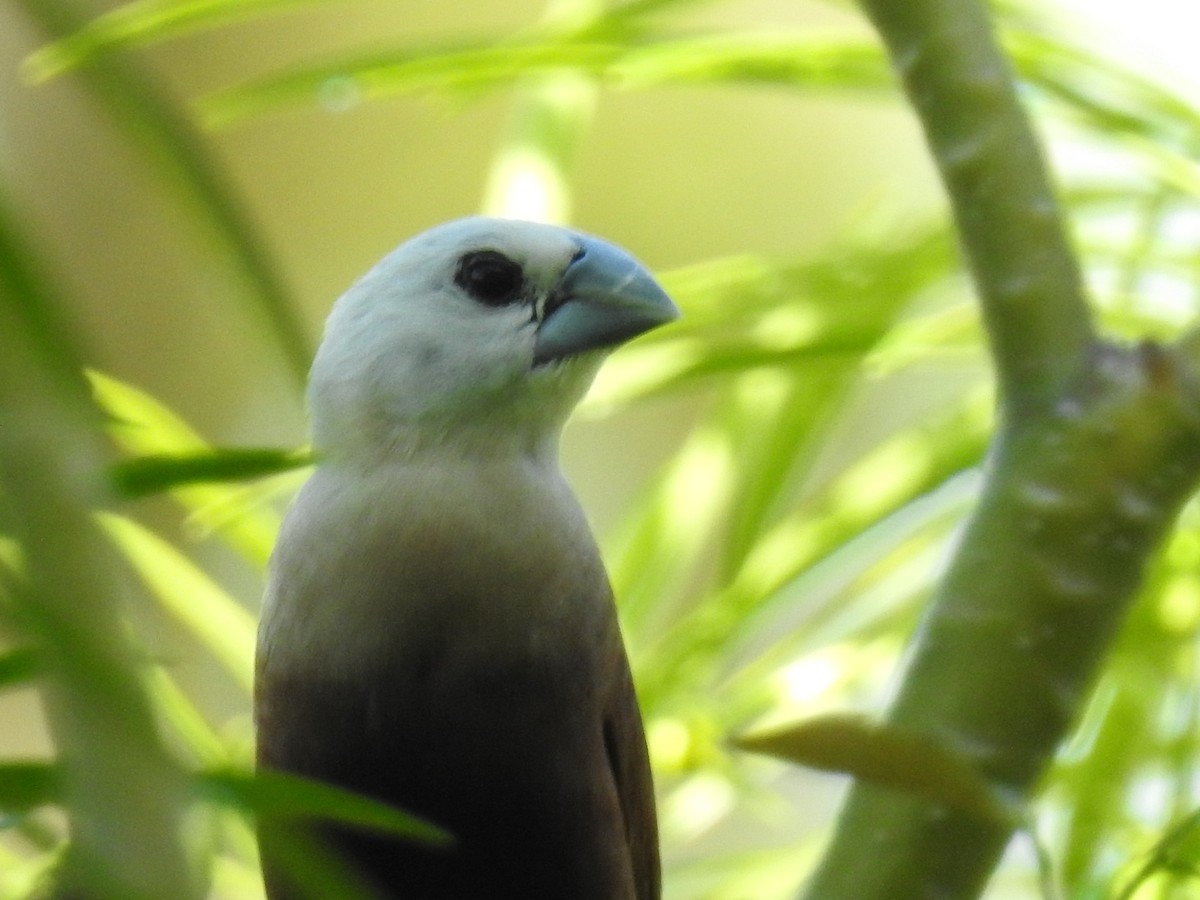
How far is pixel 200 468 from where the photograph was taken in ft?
1.10

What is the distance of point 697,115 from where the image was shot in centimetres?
293

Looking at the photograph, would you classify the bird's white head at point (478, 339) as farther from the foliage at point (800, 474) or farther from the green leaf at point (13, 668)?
the green leaf at point (13, 668)

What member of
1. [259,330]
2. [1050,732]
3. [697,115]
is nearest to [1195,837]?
[1050,732]

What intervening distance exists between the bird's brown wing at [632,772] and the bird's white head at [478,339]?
14 cm

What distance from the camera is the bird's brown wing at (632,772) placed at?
0.83m

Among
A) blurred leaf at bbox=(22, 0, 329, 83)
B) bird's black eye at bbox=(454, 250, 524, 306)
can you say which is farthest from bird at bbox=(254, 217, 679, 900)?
blurred leaf at bbox=(22, 0, 329, 83)

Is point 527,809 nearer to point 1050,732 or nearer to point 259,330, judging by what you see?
point 1050,732

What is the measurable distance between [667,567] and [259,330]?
801 millimetres

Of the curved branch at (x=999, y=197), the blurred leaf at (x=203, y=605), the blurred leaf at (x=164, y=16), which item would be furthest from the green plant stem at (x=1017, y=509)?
the blurred leaf at (x=203, y=605)

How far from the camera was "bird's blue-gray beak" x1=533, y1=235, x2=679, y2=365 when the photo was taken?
85cm

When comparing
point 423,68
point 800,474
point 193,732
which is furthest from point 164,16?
point 800,474

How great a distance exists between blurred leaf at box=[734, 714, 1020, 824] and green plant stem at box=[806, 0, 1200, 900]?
0.23 feet

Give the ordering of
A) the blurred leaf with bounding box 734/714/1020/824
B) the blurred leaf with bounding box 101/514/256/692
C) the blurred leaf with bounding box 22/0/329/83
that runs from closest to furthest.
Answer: the blurred leaf with bounding box 734/714/1020/824 → the blurred leaf with bounding box 22/0/329/83 → the blurred leaf with bounding box 101/514/256/692

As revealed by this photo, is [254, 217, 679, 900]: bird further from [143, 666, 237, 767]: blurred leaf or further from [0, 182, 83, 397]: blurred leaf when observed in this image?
[0, 182, 83, 397]: blurred leaf
